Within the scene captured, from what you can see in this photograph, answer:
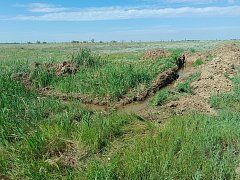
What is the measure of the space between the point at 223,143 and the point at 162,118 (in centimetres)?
352

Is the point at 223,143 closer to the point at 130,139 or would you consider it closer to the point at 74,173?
the point at 130,139

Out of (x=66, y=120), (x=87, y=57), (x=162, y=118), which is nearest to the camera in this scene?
(x=66, y=120)

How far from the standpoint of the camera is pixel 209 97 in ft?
44.5

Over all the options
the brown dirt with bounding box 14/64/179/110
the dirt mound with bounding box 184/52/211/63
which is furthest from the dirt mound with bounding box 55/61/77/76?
the dirt mound with bounding box 184/52/211/63

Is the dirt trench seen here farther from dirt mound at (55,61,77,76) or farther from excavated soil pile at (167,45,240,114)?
excavated soil pile at (167,45,240,114)

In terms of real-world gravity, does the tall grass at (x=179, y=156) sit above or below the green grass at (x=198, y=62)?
below

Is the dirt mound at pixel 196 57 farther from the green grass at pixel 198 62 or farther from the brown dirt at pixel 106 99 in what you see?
the brown dirt at pixel 106 99

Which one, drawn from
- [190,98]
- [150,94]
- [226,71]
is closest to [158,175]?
[190,98]

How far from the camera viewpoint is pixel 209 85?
15.2m

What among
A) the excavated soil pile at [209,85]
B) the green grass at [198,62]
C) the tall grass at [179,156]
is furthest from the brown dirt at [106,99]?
the tall grass at [179,156]

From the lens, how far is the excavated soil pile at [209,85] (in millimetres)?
12781

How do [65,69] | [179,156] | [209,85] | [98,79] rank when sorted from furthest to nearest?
1. [65,69]
2. [98,79]
3. [209,85]
4. [179,156]

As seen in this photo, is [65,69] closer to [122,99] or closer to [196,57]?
[122,99]

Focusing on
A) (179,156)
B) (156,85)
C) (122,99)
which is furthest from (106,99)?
(179,156)
